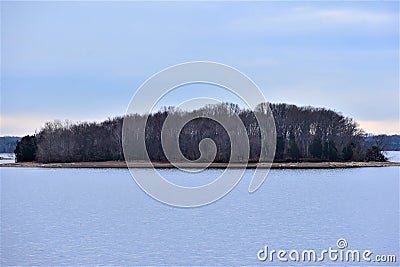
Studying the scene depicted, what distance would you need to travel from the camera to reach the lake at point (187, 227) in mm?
17203

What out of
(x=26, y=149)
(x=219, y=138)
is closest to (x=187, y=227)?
(x=219, y=138)

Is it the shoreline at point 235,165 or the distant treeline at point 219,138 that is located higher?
the distant treeline at point 219,138

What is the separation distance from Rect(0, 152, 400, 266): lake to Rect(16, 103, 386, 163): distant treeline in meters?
37.3

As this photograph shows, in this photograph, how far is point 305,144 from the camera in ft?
250

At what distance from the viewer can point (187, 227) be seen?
2162cm

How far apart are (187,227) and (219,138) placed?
5300 cm

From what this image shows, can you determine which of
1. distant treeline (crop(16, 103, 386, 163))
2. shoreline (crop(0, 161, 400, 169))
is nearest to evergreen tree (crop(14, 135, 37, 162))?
distant treeline (crop(16, 103, 386, 163))

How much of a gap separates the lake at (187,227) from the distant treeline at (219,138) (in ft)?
122

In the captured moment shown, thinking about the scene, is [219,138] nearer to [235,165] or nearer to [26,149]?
[235,165]

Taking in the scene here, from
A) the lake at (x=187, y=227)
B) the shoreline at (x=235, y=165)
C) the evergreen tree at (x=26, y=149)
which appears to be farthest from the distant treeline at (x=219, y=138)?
the lake at (x=187, y=227)

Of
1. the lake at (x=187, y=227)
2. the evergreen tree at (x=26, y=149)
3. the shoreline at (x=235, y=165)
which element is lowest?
the lake at (x=187, y=227)

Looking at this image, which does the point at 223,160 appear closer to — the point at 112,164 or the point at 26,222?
the point at 112,164

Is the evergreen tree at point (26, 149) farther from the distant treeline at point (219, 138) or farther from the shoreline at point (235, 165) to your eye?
the shoreline at point (235, 165)

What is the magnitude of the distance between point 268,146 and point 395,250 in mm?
52822
